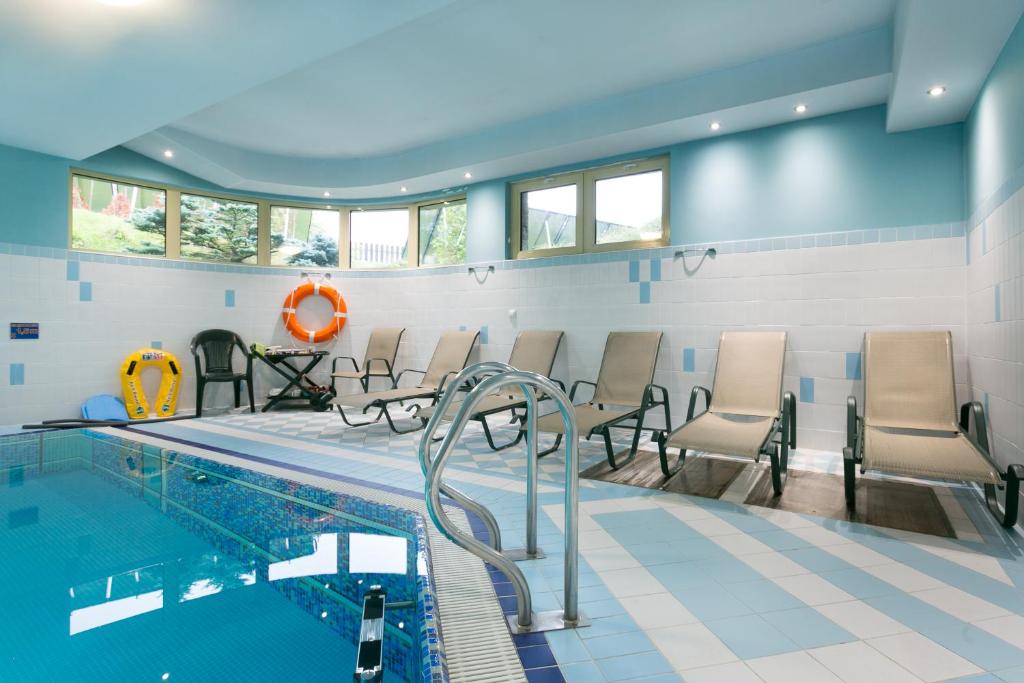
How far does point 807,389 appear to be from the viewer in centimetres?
402

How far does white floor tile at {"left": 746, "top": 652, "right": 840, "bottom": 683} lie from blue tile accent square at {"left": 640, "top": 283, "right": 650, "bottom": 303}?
11.7ft

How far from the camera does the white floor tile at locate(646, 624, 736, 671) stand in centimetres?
145

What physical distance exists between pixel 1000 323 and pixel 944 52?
1.46 meters

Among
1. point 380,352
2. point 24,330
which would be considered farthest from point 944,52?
point 24,330

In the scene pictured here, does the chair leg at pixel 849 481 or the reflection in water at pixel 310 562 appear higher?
the chair leg at pixel 849 481

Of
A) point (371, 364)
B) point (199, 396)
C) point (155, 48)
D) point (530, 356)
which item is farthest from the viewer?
point (371, 364)

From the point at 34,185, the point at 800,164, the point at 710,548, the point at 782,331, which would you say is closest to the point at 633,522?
the point at 710,548

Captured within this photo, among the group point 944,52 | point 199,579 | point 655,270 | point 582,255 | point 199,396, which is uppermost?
point 944,52

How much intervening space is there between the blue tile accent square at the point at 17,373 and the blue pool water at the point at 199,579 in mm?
2303

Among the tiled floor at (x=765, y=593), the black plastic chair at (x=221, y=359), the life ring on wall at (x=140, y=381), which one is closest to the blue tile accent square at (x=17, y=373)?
the life ring on wall at (x=140, y=381)

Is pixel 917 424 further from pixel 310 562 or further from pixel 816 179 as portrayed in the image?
pixel 310 562

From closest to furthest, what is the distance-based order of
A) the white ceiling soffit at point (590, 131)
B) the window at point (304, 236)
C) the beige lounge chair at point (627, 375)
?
the white ceiling soffit at point (590, 131) → the beige lounge chair at point (627, 375) → the window at point (304, 236)

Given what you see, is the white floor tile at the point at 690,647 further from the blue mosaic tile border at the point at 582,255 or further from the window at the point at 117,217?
the window at the point at 117,217

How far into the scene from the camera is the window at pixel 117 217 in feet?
17.7
